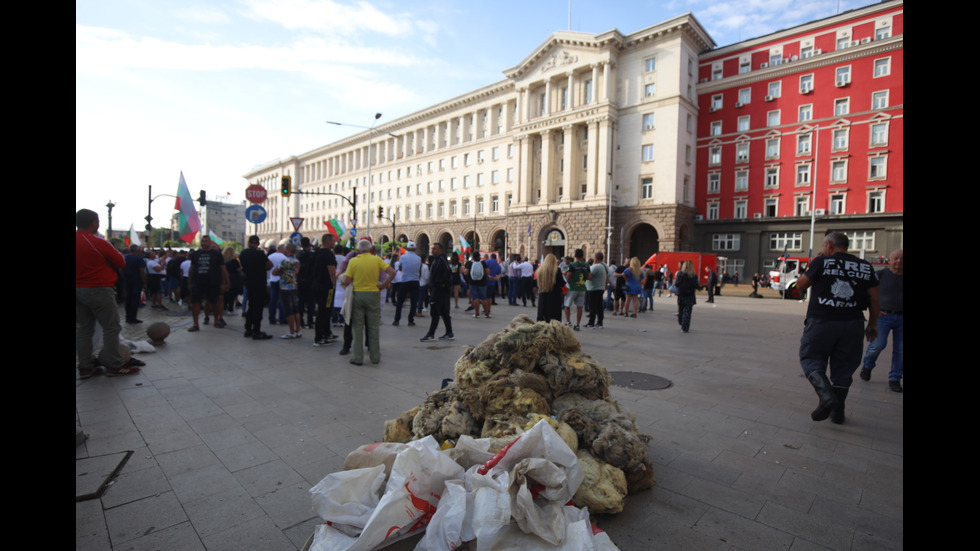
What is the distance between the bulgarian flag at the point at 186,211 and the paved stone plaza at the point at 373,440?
13.2 m

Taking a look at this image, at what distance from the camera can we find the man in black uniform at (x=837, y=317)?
4.66m

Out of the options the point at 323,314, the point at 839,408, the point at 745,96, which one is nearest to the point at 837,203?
the point at 745,96

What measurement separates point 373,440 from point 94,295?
4.58m

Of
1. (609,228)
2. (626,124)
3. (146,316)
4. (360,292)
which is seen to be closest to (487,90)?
(626,124)

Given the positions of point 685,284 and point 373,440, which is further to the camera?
point 685,284

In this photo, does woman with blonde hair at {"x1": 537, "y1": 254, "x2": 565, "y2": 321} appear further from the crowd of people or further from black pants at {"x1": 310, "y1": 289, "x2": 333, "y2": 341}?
black pants at {"x1": 310, "y1": 289, "x2": 333, "y2": 341}

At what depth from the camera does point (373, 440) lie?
13.0 feet

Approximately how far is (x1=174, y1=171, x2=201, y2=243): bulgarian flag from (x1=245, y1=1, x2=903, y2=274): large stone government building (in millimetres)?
14898

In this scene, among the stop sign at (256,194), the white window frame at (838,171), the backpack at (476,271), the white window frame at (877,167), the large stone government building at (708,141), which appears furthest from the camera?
the white window frame at (838,171)

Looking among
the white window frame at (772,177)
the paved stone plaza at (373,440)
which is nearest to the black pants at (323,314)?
the paved stone plaza at (373,440)

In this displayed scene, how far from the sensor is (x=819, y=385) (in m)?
4.62

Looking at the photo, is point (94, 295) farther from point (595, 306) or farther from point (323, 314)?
point (595, 306)

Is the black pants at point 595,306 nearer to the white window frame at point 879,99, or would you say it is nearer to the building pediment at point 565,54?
the building pediment at point 565,54

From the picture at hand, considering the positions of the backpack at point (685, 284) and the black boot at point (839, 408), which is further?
the backpack at point (685, 284)
